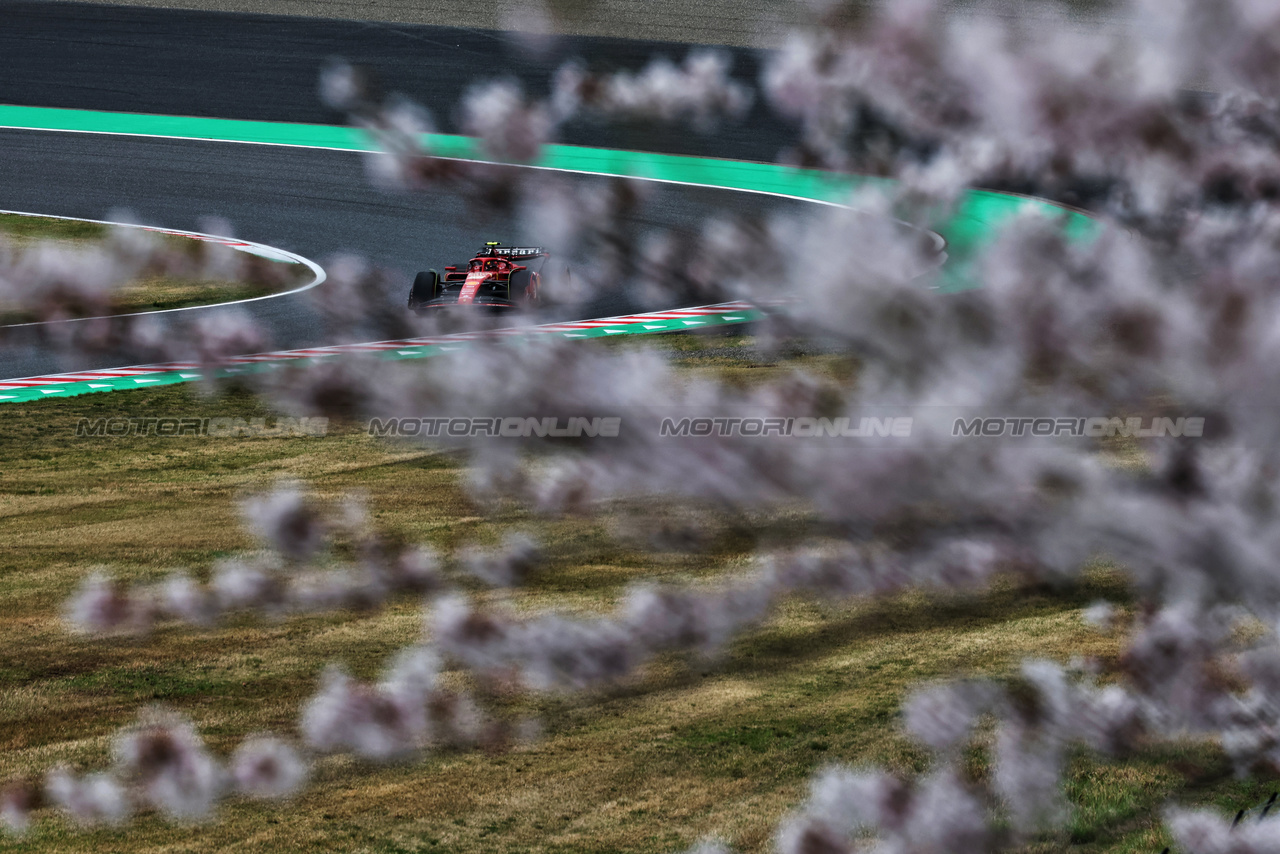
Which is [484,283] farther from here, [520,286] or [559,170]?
[559,170]

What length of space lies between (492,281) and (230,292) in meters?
4.35

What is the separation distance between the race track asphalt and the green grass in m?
5.24

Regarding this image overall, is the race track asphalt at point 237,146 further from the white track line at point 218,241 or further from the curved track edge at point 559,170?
the curved track edge at point 559,170

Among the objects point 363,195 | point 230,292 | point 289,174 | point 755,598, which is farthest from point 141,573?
point 289,174

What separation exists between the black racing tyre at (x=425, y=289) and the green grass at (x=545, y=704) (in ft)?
13.6

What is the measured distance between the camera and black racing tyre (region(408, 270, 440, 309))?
12.0 metres

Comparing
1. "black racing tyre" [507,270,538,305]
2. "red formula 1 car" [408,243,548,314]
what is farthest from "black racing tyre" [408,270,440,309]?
"black racing tyre" [507,270,538,305]

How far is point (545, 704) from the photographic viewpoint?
5426 millimetres

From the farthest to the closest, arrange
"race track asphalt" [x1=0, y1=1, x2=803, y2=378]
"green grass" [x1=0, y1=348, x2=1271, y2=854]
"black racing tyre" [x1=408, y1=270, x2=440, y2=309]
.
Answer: "race track asphalt" [x1=0, y1=1, x2=803, y2=378] < "black racing tyre" [x1=408, y1=270, x2=440, y2=309] < "green grass" [x1=0, y1=348, x2=1271, y2=854]

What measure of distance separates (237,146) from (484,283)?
39.7ft

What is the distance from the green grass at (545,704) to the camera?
4523 mm

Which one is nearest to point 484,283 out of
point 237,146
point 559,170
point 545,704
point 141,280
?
point 141,280

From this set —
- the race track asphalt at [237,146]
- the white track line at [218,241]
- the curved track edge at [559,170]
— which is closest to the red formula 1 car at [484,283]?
the race track asphalt at [237,146]

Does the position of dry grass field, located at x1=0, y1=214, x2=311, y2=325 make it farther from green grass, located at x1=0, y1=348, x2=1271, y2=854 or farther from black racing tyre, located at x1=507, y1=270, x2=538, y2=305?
green grass, located at x1=0, y1=348, x2=1271, y2=854
